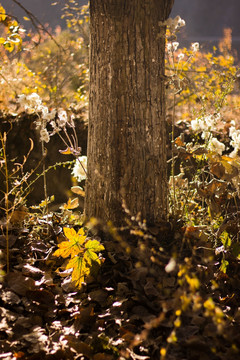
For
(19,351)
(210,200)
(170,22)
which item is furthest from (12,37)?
(19,351)

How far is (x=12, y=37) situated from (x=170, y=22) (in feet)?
3.53

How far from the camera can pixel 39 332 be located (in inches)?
67.1

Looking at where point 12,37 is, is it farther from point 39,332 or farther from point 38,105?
point 39,332

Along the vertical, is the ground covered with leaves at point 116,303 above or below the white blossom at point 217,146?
below

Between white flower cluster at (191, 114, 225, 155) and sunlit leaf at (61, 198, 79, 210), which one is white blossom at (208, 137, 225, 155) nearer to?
white flower cluster at (191, 114, 225, 155)

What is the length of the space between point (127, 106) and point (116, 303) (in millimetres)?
1295

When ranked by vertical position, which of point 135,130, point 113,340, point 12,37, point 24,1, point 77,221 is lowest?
point 113,340

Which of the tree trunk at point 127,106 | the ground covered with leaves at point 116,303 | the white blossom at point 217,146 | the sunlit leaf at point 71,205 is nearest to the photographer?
the ground covered with leaves at point 116,303

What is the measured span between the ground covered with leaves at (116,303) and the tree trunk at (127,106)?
25cm

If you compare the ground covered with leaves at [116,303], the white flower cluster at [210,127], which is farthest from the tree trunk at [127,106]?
the white flower cluster at [210,127]

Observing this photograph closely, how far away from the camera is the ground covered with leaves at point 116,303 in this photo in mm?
1539

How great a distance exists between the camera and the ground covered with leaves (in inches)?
60.6

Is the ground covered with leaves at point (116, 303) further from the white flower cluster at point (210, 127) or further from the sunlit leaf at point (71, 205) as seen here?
the white flower cluster at point (210, 127)

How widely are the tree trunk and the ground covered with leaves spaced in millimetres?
245
